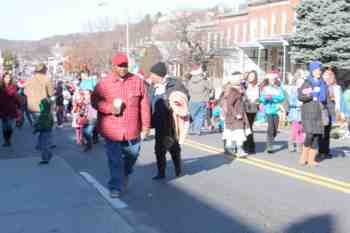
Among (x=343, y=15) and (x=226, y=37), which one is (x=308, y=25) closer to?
(x=343, y=15)

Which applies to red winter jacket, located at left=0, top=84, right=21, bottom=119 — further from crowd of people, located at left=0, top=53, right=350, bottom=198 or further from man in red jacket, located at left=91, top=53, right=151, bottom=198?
man in red jacket, located at left=91, top=53, right=151, bottom=198

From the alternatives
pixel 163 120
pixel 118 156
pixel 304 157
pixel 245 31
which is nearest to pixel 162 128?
pixel 163 120

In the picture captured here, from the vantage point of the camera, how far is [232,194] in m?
8.06

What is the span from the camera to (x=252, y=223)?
648cm

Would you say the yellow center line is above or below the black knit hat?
below

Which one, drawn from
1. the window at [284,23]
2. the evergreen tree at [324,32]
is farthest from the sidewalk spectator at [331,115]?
the window at [284,23]

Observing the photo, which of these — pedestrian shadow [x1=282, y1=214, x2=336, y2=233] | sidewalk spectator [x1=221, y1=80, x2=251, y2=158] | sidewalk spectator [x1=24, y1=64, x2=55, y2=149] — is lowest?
pedestrian shadow [x1=282, y1=214, x2=336, y2=233]

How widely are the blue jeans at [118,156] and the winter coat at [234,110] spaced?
3726 mm

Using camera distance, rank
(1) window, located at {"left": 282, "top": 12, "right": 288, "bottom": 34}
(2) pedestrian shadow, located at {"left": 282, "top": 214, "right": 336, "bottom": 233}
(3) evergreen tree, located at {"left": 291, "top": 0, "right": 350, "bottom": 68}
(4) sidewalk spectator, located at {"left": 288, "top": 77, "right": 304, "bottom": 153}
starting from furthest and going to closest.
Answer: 1. (1) window, located at {"left": 282, "top": 12, "right": 288, "bottom": 34}
2. (3) evergreen tree, located at {"left": 291, "top": 0, "right": 350, "bottom": 68}
3. (4) sidewalk spectator, located at {"left": 288, "top": 77, "right": 304, "bottom": 153}
4. (2) pedestrian shadow, located at {"left": 282, "top": 214, "right": 336, "bottom": 233}

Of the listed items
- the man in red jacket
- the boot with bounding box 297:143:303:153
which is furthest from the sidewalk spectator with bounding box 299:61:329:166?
the man in red jacket

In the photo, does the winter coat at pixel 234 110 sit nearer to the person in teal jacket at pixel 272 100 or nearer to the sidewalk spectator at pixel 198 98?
the person in teal jacket at pixel 272 100

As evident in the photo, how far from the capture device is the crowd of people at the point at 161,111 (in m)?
7.80

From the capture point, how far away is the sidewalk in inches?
251

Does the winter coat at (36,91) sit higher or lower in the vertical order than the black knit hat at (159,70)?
lower
